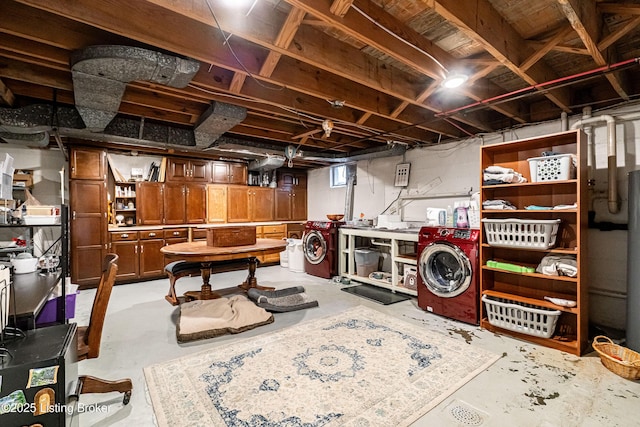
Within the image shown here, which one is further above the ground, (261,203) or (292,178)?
(292,178)

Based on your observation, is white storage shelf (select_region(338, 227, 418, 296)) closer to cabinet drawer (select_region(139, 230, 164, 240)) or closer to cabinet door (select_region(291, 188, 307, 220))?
cabinet door (select_region(291, 188, 307, 220))

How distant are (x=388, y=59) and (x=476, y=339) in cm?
281

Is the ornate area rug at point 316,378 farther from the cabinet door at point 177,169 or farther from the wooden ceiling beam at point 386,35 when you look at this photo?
the cabinet door at point 177,169

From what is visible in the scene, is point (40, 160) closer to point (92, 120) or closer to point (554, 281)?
point (92, 120)

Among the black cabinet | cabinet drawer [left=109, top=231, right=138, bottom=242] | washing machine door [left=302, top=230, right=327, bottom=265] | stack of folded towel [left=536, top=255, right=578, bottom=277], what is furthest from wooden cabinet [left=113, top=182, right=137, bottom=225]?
stack of folded towel [left=536, top=255, right=578, bottom=277]

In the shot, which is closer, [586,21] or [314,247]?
[586,21]

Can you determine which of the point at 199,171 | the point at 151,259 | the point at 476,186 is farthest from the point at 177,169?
the point at 476,186

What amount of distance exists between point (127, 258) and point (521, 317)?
5.68m

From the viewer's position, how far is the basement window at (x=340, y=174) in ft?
20.0

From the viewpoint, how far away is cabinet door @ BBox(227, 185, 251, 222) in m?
6.16

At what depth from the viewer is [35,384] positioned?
1.23 metres

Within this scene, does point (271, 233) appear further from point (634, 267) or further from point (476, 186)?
point (634, 267)

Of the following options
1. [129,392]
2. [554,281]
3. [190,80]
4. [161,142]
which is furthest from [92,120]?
[554,281]

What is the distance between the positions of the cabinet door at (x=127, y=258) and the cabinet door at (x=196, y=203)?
1.04m
